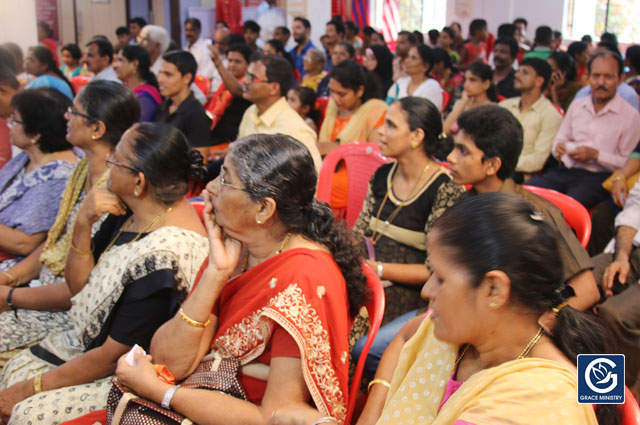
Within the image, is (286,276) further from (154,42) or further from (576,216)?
(154,42)

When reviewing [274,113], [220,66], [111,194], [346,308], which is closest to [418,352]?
[346,308]

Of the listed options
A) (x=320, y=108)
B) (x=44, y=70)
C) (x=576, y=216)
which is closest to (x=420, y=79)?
(x=320, y=108)

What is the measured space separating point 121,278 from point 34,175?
107 centimetres

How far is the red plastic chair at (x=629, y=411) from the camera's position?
1092 mm

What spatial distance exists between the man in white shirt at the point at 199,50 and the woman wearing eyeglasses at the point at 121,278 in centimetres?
558

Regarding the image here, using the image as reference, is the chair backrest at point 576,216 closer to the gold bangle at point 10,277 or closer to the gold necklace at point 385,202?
the gold necklace at point 385,202

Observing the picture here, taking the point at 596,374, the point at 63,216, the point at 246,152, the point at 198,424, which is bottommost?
the point at 198,424

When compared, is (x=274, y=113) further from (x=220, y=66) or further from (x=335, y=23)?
(x=335, y=23)

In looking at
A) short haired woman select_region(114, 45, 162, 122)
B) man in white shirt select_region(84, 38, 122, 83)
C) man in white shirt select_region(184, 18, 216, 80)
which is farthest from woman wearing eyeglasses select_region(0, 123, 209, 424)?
man in white shirt select_region(184, 18, 216, 80)

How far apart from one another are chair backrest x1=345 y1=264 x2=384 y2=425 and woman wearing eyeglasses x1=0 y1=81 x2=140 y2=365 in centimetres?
116

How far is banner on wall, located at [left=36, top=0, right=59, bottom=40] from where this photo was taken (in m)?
10.1

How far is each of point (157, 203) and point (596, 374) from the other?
4.49 ft

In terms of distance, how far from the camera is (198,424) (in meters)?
1.42

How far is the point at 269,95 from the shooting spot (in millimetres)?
3912
